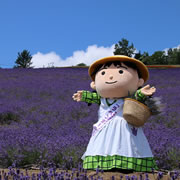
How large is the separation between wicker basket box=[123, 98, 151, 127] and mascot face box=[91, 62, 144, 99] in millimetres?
209

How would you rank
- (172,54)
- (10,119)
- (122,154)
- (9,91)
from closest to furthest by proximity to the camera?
(122,154) → (10,119) → (9,91) → (172,54)

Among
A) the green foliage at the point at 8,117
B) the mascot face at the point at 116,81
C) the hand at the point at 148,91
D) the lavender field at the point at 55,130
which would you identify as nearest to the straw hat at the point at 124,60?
the mascot face at the point at 116,81

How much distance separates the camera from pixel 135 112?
10.7 ft

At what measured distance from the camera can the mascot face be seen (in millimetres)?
3475

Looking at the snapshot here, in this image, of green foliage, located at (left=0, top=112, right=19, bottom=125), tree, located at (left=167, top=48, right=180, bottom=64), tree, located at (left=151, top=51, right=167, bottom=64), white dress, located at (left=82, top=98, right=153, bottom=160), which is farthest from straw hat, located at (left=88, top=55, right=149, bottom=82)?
tree, located at (left=167, top=48, right=180, bottom=64)

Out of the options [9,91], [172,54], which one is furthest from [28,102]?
[172,54]

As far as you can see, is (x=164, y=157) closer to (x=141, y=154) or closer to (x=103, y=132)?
(x=141, y=154)

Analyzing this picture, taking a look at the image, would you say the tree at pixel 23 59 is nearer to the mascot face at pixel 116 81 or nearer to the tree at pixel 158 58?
the tree at pixel 158 58

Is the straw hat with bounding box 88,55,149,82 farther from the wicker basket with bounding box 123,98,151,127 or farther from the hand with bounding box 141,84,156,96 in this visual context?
the wicker basket with bounding box 123,98,151,127

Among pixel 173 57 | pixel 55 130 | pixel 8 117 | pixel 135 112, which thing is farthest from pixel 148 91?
pixel 173 57

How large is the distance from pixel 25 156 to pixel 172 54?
4729 cm

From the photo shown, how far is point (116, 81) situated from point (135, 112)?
1.38ft

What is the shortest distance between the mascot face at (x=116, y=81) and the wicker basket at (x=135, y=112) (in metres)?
0.21

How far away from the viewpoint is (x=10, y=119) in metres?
7.50
